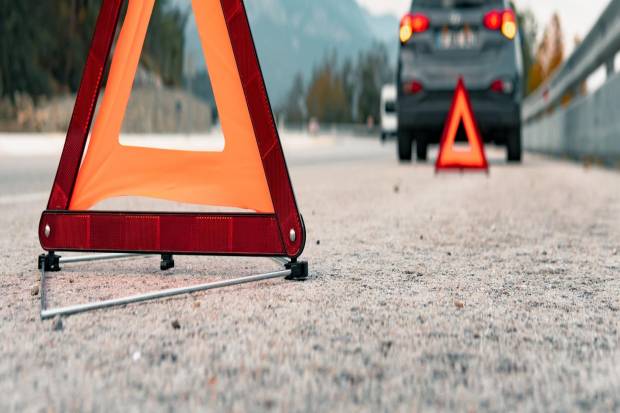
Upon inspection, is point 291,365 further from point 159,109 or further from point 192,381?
point 159,109

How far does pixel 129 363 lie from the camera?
2.04 m

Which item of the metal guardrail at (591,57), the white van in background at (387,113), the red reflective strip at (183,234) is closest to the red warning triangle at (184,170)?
the red reflective strip at (183,234)

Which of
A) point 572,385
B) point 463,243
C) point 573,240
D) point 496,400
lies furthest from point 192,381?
point 573,240

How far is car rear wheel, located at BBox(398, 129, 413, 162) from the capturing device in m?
13.1

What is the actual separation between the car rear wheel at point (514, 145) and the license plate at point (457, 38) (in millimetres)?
1543

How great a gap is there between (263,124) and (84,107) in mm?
732

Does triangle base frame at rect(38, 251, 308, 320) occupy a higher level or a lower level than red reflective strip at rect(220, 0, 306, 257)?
lower

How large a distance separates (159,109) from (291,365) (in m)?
30.2

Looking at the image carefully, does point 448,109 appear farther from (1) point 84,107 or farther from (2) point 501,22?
(1) point 84,107

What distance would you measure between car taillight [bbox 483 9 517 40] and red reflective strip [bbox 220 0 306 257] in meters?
8.91

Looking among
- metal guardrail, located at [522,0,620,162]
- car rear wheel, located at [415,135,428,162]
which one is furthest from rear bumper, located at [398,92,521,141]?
car rear wheel, located at [415,135,428,162]

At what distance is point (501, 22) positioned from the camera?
1147 centimetres

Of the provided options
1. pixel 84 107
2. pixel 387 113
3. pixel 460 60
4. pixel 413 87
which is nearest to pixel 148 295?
pixel 84 107

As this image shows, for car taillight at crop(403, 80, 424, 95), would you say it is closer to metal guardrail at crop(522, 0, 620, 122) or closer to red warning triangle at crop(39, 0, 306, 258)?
metal guardrail at crop(522, 0, 620, 122)
